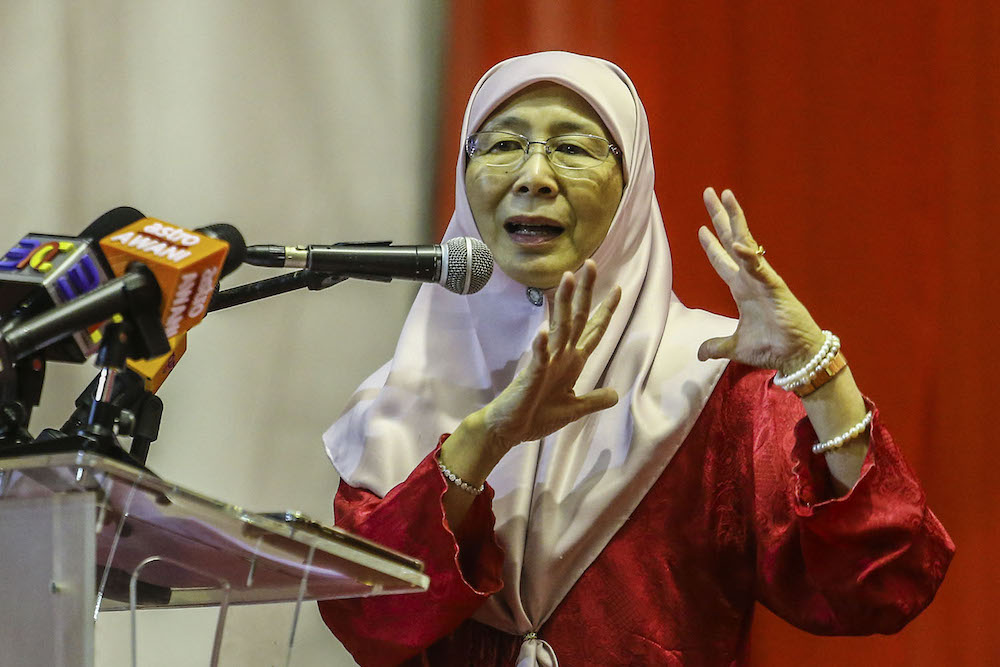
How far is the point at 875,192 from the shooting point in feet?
6.93

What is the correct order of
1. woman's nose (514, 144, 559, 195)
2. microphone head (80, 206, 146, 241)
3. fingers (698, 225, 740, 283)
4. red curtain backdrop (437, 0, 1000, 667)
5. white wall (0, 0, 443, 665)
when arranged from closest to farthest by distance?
1. microphone head (80, 206, 146, 241)
2. fingers (698, 225, 740, 283)
3. woman's nose (514, 144, 559, 195)
4. red curtain backdrop (437, 0, 1000, 667)
5. white wall (0, 0, 443, 665)

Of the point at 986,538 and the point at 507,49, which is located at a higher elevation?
the point at 507,49

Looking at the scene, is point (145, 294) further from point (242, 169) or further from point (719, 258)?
point (242, 169)

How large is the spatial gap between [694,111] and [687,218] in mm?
199

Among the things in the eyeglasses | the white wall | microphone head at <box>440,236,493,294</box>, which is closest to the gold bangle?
microphone head at <box>440,236,493,294</box>

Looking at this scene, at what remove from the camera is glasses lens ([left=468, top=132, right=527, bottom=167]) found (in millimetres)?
1814

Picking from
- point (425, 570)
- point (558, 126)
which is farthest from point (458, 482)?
point (558, 126)

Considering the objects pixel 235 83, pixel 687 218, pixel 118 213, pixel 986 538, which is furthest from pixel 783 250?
pixel 118 213

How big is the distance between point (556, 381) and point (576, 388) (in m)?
0.28

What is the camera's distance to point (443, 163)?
2.39 m

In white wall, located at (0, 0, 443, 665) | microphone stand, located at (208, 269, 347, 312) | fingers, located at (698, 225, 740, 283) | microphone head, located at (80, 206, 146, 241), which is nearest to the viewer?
microphone head, located at (80, 206, 146, 241)

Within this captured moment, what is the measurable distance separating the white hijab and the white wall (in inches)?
19.1

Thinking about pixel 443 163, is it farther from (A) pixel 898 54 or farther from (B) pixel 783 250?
(A) pixel 898 54

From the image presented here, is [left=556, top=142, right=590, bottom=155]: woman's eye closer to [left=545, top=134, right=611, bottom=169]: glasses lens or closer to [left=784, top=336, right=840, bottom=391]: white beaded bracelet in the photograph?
[left=545, top=134, right=611, bottom=169]: glasses lens
